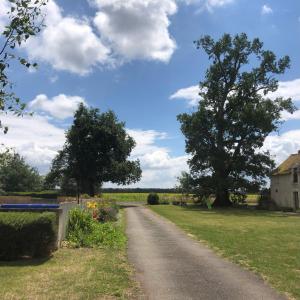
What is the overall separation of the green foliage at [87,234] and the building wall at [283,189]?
147 ft

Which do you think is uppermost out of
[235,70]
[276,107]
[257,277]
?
[235,70]

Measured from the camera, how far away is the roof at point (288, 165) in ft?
205

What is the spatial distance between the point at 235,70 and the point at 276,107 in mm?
6798

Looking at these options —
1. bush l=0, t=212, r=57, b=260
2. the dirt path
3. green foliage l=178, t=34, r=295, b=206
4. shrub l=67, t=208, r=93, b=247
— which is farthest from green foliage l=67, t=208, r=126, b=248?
green foliage l=178, t=34, r=295, b=206

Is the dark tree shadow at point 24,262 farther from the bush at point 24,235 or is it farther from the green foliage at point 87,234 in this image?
the green foliage at point 87,234

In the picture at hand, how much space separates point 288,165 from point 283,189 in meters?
3.58

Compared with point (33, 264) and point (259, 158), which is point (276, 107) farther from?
point (33, 264)

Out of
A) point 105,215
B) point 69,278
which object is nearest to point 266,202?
point 105,215

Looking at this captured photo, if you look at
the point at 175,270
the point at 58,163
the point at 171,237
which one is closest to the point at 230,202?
the point at 58,163

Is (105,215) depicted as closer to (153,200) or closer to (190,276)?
(190,276)

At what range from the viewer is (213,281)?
34.6 ft

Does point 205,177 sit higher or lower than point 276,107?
lower

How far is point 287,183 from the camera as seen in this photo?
2458 inches

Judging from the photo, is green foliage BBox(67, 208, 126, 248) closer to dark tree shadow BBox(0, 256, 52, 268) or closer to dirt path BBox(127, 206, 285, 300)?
dirt path BBox(127, 206, 285, 300)
